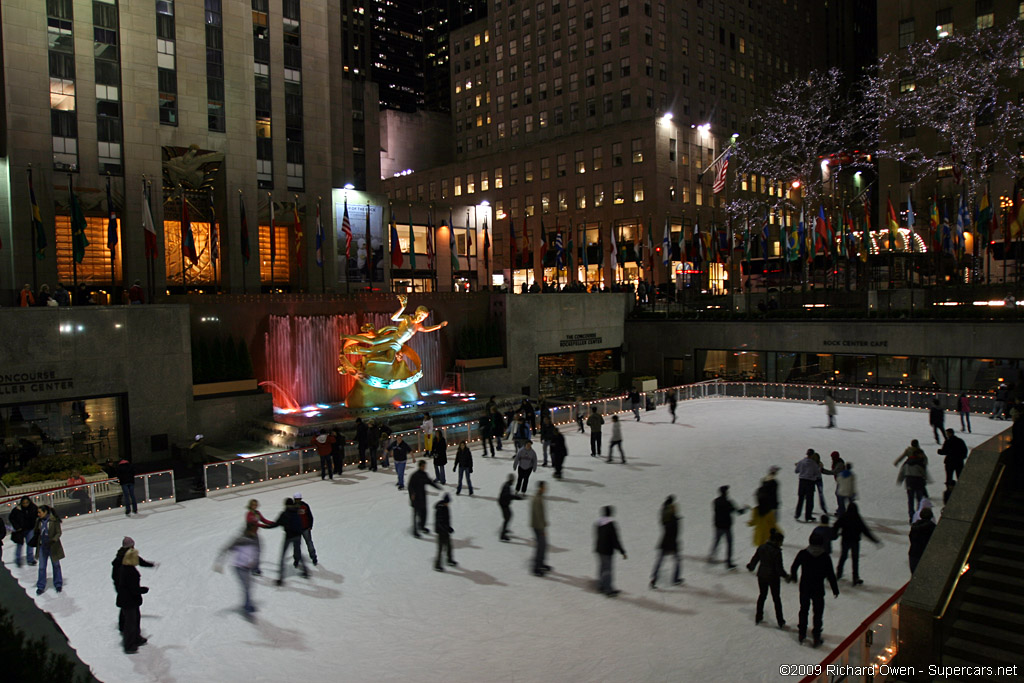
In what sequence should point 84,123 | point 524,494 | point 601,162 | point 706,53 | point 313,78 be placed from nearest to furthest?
point 524,494 → point 84,123 → point 313,78 → point 601,162 → point 706,53

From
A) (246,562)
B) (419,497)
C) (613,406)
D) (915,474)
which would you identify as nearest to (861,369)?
(613,406)

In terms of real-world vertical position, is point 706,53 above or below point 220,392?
above

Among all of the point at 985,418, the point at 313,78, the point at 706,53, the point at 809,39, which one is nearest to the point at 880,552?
the point at 985,418

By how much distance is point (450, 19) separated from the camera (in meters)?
124

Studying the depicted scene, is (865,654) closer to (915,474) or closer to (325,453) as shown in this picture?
(915,474)

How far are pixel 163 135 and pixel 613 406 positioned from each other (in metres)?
23.2

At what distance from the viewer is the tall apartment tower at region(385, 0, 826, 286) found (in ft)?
192

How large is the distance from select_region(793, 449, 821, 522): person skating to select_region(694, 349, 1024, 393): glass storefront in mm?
16869

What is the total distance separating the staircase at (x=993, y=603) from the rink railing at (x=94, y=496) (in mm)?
14808

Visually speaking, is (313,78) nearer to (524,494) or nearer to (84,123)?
(84,123)

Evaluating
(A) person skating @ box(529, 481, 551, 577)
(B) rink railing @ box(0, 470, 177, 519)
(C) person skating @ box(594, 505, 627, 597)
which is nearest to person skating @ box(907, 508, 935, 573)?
(C) person skating @ box(594, 505, 627, 597)

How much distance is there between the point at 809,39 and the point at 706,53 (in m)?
23.5

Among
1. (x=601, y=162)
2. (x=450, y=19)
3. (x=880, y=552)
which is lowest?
(x=880, y=552)

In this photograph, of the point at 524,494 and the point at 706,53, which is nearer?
the point at 524,494
